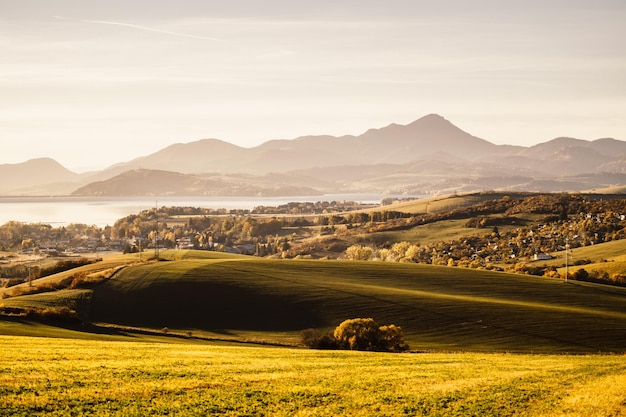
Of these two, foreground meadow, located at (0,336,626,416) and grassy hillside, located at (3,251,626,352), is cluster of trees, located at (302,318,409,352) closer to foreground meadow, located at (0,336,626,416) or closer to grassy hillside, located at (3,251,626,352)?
grassy hillside, located at (3,251,626,352)

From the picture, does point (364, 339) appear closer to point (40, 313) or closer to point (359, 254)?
point (40, 313)

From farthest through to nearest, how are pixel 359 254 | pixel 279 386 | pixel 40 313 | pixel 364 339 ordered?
pixel 359 254
pixel 40 313
pixel 364 339
pixel 279 386

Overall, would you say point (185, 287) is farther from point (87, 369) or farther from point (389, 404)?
point (389, 404)

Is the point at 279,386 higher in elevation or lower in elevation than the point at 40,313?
higher

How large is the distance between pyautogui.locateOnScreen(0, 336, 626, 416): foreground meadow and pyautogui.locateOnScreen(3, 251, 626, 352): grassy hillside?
3188 centimetres

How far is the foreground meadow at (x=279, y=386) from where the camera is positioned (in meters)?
23.3

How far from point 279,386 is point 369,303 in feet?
184

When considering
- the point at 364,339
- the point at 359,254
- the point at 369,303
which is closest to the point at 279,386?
the point at 364,339

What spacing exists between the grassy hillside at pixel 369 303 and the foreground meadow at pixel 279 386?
31.9 m

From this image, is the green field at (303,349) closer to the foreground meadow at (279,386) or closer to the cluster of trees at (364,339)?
the foreground meadow at (279,386)

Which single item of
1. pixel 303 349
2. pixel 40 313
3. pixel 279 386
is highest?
pixel 279 386

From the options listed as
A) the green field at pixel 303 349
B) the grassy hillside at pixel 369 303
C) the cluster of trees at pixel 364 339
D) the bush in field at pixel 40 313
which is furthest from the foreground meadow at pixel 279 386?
the grassy hillside at pixel 369 303

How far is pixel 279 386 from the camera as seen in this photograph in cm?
2697

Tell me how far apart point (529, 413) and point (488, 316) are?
52962 mm
